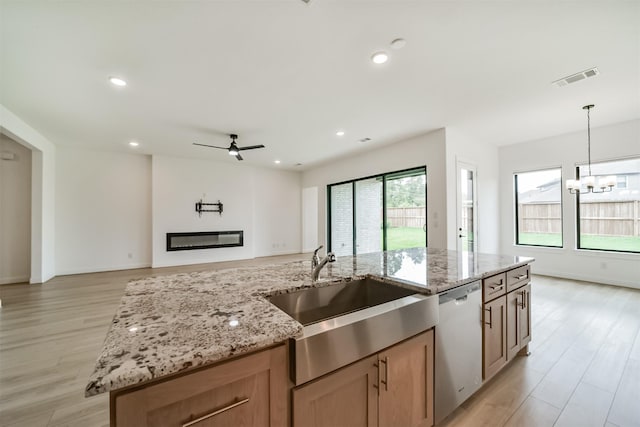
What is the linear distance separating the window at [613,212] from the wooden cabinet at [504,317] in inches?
160

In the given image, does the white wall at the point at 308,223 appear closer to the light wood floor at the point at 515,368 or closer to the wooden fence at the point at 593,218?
the light wood floor at the point at 515,368

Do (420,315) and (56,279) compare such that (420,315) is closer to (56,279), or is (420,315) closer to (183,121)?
(183,121)

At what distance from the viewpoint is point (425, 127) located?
14.2 feet

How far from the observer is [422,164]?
4.72 m

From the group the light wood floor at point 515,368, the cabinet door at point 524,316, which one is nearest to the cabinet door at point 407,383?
the light wood floor at point 515,368

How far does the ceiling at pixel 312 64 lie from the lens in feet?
6.24

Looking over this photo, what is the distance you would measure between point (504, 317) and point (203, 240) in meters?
6.49

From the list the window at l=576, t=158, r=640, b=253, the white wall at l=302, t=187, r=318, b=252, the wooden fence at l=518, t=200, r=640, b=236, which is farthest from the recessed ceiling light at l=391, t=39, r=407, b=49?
the white wall at l=302, t=187, r=318, b=252

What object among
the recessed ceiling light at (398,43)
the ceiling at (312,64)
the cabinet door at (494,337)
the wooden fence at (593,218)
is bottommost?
the cabinet door at (494,337)

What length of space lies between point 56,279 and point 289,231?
5.43 meters

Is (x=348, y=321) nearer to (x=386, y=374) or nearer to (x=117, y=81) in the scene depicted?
(x=386, y=374)

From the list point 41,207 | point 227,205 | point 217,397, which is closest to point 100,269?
point 41,207

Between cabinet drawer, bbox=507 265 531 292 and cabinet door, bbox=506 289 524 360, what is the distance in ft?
0.17

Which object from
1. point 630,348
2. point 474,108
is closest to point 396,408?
point 630,348
